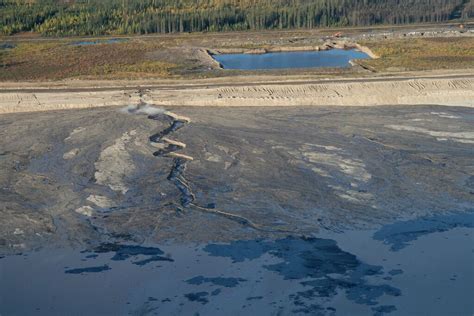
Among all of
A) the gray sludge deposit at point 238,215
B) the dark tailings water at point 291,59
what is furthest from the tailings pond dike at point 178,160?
the dark tailings water at point 291,59

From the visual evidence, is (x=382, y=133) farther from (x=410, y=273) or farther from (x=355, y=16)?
(x=355, y=16)

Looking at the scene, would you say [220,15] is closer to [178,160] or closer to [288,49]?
[288,49]

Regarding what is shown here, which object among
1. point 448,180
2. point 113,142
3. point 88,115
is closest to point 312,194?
point 448,180

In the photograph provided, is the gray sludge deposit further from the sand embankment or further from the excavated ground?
the sand embankment

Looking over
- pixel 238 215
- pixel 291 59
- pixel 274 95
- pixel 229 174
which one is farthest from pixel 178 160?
pixel 291 59

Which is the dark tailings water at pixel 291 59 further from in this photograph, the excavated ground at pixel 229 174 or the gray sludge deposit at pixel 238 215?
the gray sludge deposit at pixel 238 215
